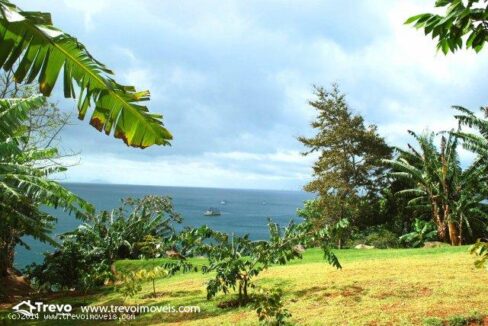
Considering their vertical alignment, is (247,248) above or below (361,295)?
above

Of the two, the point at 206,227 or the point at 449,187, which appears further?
the point at 449,187

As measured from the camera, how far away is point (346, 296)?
316 inches

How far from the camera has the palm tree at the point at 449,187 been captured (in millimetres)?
20625

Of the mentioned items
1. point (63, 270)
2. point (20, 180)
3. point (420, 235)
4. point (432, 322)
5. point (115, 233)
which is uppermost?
point (20, 180)

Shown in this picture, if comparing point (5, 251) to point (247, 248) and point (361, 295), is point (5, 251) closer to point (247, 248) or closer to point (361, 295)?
point (247, 248)

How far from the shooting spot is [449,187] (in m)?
21.2

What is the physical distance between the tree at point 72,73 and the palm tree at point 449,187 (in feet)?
64.6

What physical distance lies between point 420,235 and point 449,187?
3.03 meters

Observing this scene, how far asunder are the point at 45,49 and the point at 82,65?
0.29 m

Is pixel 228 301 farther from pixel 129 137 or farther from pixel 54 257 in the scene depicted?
pixel 54 257

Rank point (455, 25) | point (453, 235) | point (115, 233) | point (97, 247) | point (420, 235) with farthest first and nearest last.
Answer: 1. point (420, 235)
2. point (453, 235)
3. point (115, 233)
4. point (97, 247)
5. point (455, 25)

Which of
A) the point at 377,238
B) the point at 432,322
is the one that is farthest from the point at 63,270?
the point at 377,238

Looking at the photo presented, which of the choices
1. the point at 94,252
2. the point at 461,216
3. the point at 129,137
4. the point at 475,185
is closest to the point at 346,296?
the point at 129,137

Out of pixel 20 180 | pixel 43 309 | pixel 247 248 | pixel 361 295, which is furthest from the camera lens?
pixel 43 309
